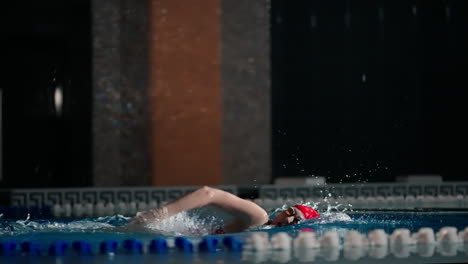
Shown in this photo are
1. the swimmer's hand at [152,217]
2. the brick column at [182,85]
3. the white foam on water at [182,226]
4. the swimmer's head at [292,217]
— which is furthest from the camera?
the brick column at [182,85]

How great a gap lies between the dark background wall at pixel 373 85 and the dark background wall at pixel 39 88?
2.33 m

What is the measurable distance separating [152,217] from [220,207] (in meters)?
0.40

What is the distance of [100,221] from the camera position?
5.09 m

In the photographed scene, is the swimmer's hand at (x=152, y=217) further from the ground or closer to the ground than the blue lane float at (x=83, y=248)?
further from the ground

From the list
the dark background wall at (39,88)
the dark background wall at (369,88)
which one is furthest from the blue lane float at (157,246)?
the dark background wall at (369,88)


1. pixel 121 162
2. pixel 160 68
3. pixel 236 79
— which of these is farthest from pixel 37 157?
pixel 236 79

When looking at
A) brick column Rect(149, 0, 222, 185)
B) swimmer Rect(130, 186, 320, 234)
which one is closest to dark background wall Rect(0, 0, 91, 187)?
brick column Rect(149, 0, 222, 185)

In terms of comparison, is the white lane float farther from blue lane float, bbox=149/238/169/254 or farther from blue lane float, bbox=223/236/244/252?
blue lane float, bbox=149/238/169/254

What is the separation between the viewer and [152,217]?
12.9 ft

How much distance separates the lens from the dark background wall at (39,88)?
26.0ft

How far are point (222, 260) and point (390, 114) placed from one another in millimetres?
6037

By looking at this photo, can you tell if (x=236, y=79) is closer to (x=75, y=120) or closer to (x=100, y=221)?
(x=75, y=120)

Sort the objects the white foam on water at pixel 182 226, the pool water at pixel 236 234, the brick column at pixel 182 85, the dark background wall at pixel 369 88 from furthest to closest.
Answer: the dark background wall at pixel 369 88, the brick column at pixel 182 85, the white foam on water at pixel 182 226, the pool water at pixel 236 234

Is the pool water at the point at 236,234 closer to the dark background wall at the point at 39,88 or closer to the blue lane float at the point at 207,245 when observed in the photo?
the blue lane float at the point at 207,245
